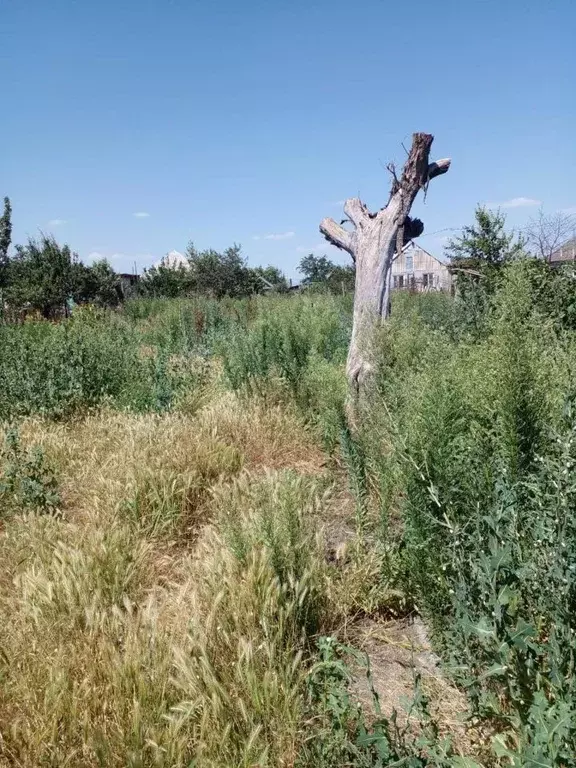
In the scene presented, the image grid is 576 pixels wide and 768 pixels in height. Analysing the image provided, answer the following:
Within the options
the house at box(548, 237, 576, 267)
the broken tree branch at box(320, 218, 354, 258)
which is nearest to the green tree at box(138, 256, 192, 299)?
the house at box(548, 237, 576, 267)

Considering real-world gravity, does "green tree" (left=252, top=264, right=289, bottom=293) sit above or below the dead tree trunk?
above

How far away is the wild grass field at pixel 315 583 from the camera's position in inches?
65.1

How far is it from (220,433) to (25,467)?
1509mm

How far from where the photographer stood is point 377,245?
17.9 feet

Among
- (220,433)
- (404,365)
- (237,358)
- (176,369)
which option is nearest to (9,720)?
(220,433)

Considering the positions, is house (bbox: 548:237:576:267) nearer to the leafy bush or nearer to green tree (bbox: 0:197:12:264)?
the leafy bush

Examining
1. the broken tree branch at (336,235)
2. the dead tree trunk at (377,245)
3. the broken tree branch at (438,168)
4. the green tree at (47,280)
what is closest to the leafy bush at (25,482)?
the dead tree trunk at (377,245)

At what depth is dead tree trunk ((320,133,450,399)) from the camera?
5250 millimetres

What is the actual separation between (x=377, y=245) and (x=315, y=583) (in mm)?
3716

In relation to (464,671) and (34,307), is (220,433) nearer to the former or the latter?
(464,671)

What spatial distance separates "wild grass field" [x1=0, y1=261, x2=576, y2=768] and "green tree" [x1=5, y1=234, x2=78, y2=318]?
59.9 feet

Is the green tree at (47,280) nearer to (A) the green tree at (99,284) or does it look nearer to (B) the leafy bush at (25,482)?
(A) the green tree at (99,284)

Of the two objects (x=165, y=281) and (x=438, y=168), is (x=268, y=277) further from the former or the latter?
(x=438, y=168)

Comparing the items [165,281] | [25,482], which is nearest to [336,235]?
[25,482]
